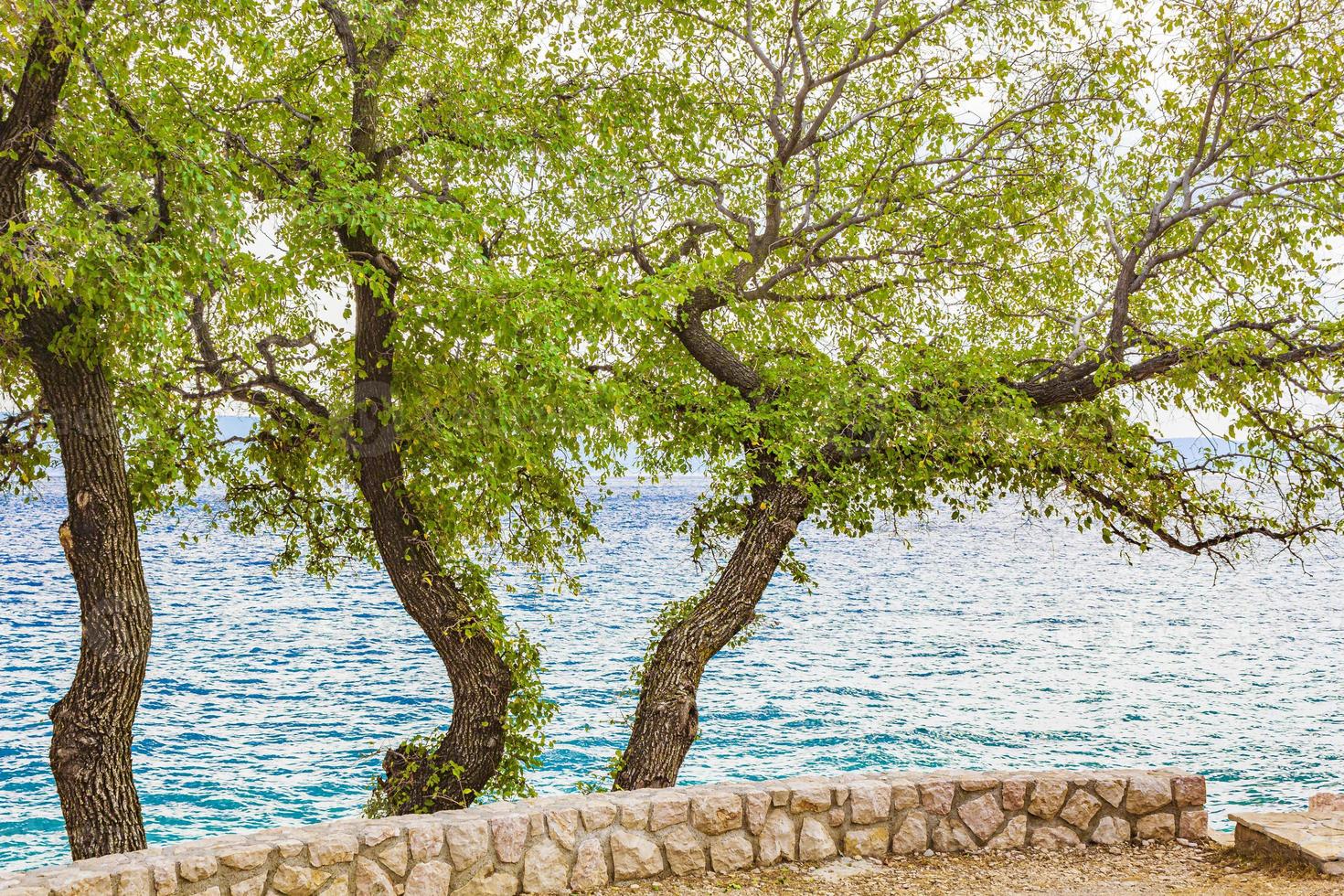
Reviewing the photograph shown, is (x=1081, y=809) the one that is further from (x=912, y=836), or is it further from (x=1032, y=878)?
(x=912, y=836)

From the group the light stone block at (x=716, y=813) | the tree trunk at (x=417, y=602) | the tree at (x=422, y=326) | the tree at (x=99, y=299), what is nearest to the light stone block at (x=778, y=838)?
the light stone block at (x=716, y=813)

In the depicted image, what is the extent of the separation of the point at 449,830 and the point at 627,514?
308 feet

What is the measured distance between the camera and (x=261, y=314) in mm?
10242

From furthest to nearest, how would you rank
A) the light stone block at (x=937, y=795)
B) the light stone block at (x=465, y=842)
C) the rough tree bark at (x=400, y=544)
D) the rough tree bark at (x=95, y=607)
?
1. the rough tree bark at (x=400, y=544)
2. the rough tree bark at (x=95, y=607)
3. the light stone block at (x=937, y=795)
4. the light stone block at (x=465, y=842)

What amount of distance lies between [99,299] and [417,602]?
4.23 meters

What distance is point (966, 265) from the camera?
414 inches

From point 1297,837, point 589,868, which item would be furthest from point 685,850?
point 1297,837

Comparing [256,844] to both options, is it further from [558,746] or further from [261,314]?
[558,746]

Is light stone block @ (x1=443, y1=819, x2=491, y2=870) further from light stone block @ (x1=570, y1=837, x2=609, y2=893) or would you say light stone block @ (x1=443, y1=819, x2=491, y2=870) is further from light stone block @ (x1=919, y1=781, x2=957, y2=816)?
light stone block @ (x1=919, y1=781, x2=957, y2=816)

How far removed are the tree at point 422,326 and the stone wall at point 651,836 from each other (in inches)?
116

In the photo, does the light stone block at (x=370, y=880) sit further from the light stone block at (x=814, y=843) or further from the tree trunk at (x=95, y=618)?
the tree trunk at (x=95, y=618)

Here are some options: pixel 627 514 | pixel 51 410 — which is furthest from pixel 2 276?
pixel 627 514

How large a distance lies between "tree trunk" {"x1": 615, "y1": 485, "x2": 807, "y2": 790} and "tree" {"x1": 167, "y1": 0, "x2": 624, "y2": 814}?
159 centimetres

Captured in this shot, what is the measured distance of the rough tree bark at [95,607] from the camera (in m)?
8.24
